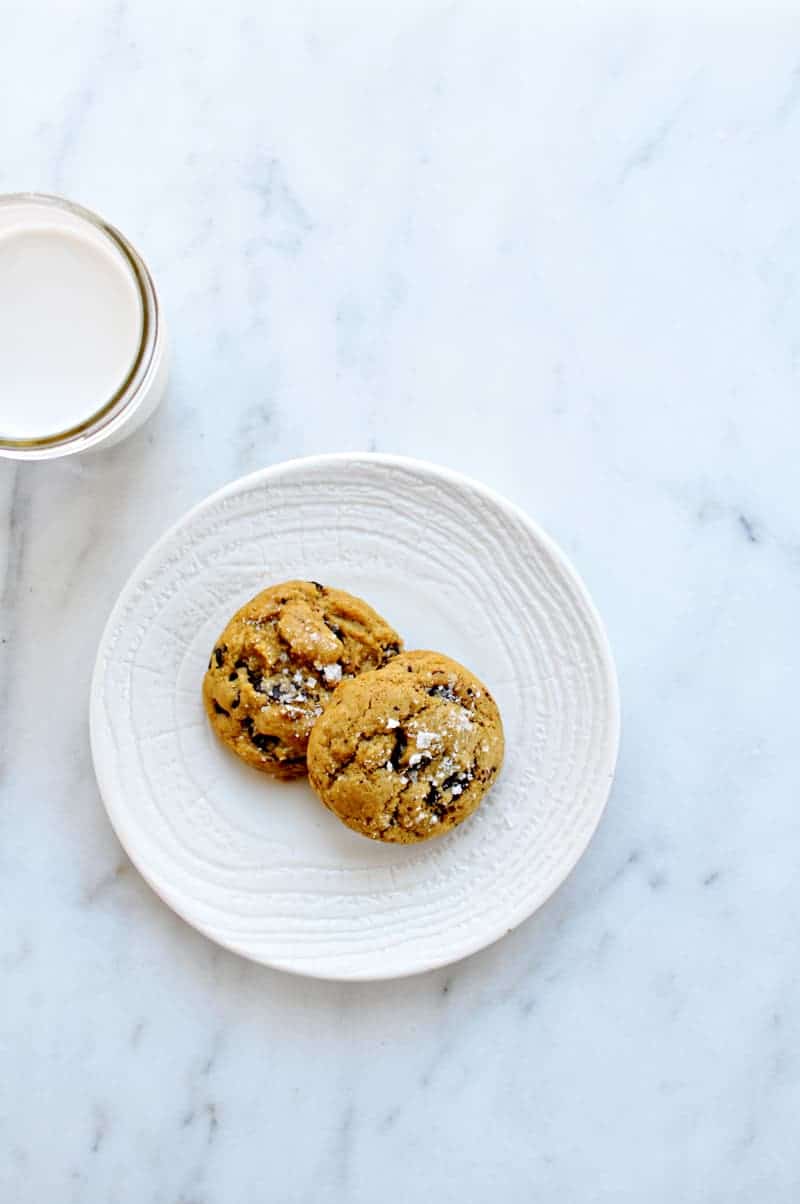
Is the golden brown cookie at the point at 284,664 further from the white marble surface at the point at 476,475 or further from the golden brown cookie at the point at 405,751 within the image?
the white marble surface at the point at 476,475

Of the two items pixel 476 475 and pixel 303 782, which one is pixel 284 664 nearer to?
pixel 303 782

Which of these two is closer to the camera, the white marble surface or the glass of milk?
the glass of milk

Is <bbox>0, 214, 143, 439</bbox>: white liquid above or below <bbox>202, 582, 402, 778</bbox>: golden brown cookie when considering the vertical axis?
above

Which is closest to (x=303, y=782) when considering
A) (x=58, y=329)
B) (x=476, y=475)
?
(x=476, y=475)

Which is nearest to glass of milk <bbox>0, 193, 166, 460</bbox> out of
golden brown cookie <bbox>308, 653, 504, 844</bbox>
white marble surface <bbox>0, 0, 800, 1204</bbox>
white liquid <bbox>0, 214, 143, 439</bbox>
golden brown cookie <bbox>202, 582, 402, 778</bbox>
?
white liquid <bbox>0, 214, 143, 439</bbox>

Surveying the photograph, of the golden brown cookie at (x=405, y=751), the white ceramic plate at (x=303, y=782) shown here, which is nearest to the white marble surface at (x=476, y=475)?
the white ceramic plate at (x=303, y=782)

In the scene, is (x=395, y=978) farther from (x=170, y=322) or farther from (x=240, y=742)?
(x=170, y=322)

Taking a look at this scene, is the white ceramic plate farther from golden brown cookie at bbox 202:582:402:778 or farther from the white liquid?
the white liquid
